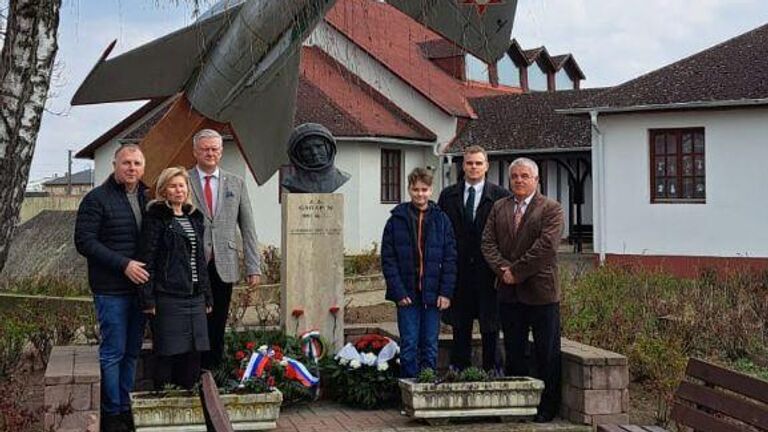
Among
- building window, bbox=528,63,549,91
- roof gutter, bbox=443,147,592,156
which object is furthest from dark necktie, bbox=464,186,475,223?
→ building window, bbox=528,63,549,91

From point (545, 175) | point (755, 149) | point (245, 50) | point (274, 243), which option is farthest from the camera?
point (545, 175)

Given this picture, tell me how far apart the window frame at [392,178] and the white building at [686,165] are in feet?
21.6

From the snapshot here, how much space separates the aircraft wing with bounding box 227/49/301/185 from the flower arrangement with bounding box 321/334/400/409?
4.34 metres

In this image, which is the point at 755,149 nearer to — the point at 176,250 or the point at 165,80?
the point at 165,80

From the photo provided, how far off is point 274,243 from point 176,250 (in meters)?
17.7

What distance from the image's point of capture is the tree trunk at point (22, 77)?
5.87 m

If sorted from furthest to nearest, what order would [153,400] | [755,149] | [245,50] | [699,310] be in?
1. [755,149]
2. [699,310]
3. [245,50]
4. [153,400]

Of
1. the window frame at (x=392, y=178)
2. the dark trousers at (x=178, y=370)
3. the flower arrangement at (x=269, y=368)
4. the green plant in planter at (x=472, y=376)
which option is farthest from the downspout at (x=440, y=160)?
the dark trousers at (x=178, y=370)

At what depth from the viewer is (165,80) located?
1090 centimetres

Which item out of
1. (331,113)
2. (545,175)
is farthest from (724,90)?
(331,113)

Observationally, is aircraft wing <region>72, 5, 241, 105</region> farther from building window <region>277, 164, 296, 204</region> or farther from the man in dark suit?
the man in dark suit

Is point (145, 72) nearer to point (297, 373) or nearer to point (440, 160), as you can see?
point (297, 373)

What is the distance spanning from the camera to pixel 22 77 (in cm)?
587

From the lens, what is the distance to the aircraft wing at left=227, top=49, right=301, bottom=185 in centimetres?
1160
